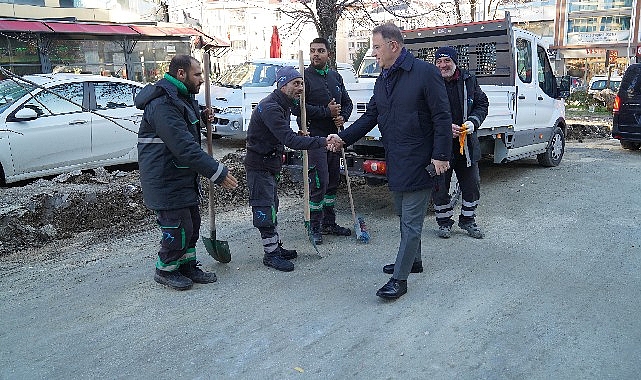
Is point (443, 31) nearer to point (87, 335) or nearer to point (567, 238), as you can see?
point (567, 238)

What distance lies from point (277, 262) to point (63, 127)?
14.3 feet

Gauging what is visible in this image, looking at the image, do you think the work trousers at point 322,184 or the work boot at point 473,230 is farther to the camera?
the work boot at point 473,230

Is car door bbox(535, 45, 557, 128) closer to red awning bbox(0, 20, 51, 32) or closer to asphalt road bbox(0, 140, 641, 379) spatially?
asphalt road bbox(0, 140, 641, 379)

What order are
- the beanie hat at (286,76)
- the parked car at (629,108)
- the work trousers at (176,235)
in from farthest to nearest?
the parked car at (629,108)
the beanie hat at (286,76)
the work trousers at (176,235)

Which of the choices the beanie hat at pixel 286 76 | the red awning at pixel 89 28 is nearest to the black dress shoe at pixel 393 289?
the beanie hat at pixel 286 76

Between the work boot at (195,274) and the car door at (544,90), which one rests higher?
the car door at (544,90)

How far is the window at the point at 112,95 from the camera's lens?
8.02 m

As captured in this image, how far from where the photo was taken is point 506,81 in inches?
303

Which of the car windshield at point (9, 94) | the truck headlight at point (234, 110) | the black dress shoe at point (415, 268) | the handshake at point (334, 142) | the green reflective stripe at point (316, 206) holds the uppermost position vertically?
the car windshield at point (9, 94)

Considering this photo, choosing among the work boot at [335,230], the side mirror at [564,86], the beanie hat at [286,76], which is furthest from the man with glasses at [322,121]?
the side mirror at [564,86]

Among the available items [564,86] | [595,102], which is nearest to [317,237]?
[564,86]

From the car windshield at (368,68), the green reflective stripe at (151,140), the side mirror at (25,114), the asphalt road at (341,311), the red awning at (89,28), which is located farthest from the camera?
the red awning at (89,28)

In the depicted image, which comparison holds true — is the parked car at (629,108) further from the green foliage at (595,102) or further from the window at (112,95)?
the window at (112,95)

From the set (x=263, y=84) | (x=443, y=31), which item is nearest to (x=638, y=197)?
(x=443, y=31)
